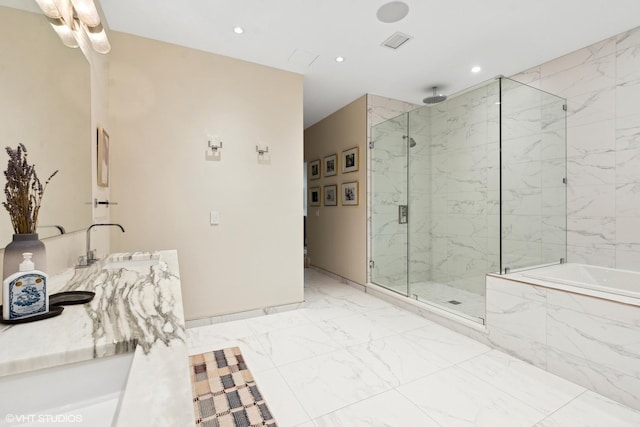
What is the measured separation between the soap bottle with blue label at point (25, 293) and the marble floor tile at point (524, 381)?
2.29m

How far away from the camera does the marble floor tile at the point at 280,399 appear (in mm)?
1524

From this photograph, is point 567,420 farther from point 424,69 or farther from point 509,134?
point 424,69

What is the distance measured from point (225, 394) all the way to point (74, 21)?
2.23m

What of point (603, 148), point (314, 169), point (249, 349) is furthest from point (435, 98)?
point (249, 349)

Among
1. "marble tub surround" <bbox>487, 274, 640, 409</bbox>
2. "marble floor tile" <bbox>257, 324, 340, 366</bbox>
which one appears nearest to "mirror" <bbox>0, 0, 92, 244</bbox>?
"marble floor tile" <bbox>257, 324, 340, 366</bbox>

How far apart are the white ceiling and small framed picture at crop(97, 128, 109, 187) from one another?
0.93m

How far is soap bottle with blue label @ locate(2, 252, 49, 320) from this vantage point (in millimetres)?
796

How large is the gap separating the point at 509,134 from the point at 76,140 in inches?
132

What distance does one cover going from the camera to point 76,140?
1.51 m

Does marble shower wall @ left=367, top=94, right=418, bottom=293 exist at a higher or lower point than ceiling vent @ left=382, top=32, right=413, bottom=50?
lower

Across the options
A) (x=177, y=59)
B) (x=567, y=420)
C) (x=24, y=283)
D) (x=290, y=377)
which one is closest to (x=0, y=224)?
(x=24, y=283)

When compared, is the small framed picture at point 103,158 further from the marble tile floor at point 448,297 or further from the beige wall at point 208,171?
the marble tile floor at point 448,297

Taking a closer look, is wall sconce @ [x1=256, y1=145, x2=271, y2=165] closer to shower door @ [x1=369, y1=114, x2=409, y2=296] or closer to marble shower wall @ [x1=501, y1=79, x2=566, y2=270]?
shower door @ [x1=369, y1=114, x2=409, y2=296]

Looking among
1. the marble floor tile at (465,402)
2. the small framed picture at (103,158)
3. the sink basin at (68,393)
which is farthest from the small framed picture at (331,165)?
the sink basin at (68,393)
